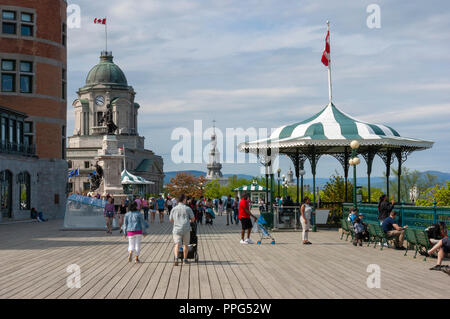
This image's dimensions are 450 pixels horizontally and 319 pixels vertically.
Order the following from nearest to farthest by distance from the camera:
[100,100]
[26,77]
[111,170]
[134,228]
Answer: [134,228]
[26,77]
[111,170]
[100,100]

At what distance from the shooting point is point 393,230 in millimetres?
19438

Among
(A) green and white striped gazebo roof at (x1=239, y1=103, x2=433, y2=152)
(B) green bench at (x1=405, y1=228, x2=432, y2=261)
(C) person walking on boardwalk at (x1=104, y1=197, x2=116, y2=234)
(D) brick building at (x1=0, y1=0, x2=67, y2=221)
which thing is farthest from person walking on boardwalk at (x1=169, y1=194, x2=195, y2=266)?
(D) brick building at (x1=0, y1=0, x2=67, y2=221)

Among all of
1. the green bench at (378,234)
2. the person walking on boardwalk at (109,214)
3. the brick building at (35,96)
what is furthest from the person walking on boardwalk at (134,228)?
the brick building at (35,96)

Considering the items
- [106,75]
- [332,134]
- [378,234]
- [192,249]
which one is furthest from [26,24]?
[106,75]

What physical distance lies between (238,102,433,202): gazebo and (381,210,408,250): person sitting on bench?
9632 millimetres

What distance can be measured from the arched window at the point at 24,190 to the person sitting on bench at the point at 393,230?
29108mm

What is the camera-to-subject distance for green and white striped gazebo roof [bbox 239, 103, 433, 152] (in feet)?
94.9

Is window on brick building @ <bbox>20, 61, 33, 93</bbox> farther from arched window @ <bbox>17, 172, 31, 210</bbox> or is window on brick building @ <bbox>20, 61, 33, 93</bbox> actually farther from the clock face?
the clock face

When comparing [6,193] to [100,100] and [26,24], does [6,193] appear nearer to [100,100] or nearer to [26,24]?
[26,24]

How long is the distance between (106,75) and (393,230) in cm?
12644

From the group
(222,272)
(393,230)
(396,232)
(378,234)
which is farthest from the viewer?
(378,234)

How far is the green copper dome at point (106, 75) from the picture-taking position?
139750 mm

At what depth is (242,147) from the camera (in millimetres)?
32312
